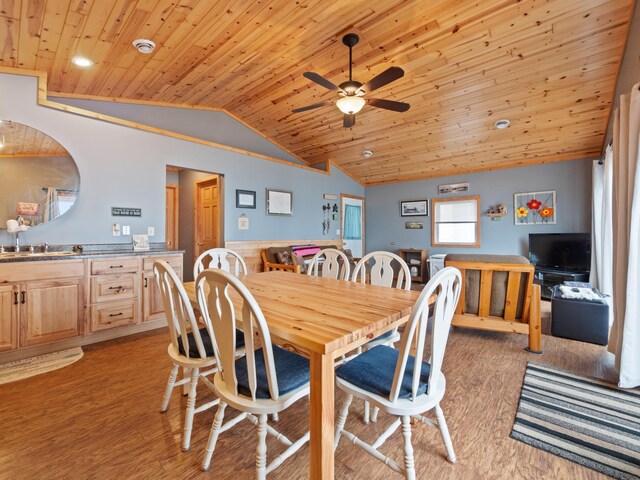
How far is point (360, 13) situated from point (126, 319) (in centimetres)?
391

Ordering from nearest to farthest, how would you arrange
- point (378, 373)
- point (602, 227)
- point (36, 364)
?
1. point (378, 373)
2. point (36, 364)
3. point (602, 227)

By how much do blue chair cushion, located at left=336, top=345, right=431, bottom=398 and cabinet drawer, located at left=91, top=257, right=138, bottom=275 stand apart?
2832mm

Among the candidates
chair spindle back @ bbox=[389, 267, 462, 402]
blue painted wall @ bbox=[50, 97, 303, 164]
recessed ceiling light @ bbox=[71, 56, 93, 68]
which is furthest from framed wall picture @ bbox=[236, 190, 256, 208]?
chair spindle back @ bbox=[389, 267, 462, 402]

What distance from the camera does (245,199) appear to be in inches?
198

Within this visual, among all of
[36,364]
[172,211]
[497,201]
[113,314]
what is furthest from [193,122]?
[497,201]

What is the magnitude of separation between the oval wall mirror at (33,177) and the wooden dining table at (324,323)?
2335 mm

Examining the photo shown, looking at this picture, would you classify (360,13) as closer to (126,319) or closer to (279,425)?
(279,425)

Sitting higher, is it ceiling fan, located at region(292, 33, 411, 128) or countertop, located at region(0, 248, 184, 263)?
ceiling fan, located at region(292, 33, 411, 128)

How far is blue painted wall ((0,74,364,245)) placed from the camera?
3092 millimetres

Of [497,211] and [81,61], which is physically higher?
[81,61]

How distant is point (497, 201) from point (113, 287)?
6.51 metres

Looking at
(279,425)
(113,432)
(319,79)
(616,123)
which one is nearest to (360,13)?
(319,79)

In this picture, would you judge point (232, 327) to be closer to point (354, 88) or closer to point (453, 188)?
point (354, 88)

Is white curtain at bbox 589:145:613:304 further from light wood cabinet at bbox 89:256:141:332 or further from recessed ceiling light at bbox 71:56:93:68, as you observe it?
recessed ceiling light at bbox 71:56:93:68
